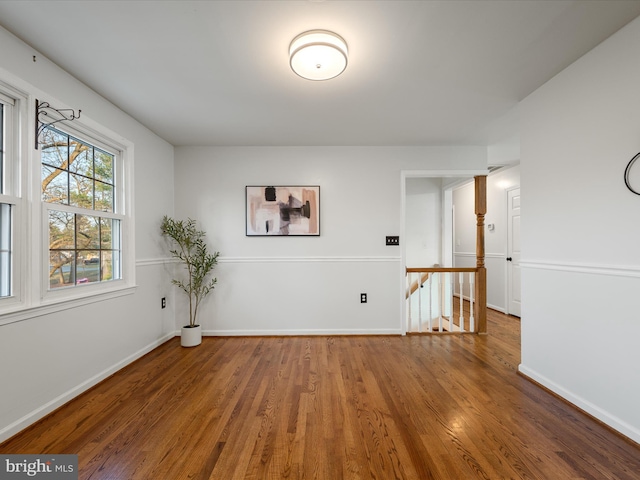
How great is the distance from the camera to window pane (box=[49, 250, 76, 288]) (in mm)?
1973

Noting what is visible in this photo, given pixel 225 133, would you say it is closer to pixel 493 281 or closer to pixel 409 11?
pixel 409 11

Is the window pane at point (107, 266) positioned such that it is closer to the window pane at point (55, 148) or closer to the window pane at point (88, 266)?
the window pane at point (88, 266)

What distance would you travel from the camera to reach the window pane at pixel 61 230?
6.45 ft

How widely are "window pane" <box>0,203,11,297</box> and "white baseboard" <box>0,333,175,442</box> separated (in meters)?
0.74

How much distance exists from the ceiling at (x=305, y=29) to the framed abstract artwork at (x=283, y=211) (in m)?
0.88

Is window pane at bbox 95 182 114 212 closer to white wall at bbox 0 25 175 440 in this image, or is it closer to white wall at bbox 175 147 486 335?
white wall at bbox 0 25 175 440

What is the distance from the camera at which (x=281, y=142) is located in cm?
338

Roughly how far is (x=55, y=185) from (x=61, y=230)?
0.32 metres

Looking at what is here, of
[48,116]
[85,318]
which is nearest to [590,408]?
[85,318]

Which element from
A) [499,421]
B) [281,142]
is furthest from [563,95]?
[281,142]

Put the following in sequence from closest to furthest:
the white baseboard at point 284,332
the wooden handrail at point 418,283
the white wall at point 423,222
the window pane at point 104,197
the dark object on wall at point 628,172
→ the dark object on wall at point 628,172, the window pane at point 104,197, the white baseboard at point 284,332, the wooden handrail at point 418,283, the white wall at point 423,222

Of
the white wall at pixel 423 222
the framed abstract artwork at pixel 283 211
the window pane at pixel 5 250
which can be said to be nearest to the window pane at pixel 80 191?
the window pane at pixel 5 250

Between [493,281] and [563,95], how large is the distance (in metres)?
3.53

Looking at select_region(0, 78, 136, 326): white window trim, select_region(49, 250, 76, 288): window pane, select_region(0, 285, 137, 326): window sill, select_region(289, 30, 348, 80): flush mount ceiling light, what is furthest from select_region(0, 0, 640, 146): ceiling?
select_region(0, 285, 137, 326): window sill
